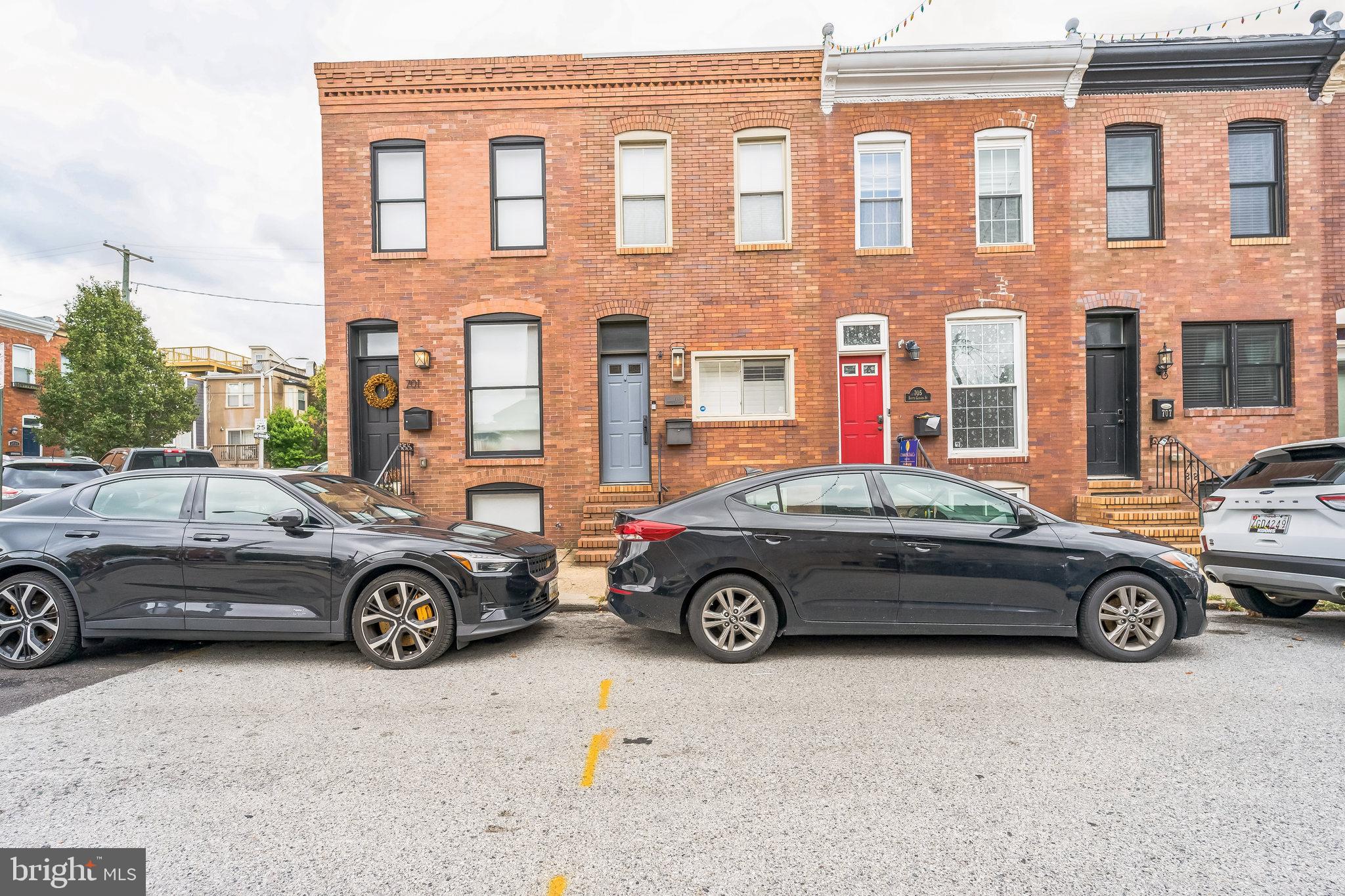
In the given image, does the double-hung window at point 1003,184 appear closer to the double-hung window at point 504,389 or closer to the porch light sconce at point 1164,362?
the porch light sconce at point 1164,362

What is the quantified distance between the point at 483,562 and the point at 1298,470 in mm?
7088

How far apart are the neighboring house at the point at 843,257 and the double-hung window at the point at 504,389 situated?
111mm

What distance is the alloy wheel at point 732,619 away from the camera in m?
4.98

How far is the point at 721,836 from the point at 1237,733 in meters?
3.12

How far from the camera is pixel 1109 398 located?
1038cm

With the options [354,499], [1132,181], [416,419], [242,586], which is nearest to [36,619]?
[242,586]

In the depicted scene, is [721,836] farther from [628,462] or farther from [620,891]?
[628,462]

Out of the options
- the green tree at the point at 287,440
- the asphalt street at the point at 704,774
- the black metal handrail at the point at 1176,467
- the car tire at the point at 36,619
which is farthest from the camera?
the green tree at the point at 287,440

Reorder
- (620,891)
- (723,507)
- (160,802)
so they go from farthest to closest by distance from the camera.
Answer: (723,507) → (160,802) → (620,891)

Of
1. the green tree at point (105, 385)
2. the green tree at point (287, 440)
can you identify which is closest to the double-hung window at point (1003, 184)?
the green tree at point (105, 385)

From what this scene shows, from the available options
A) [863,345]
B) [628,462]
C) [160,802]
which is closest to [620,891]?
[160,802]

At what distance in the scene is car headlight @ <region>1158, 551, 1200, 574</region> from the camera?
4914 millimetres

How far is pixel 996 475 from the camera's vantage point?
1010 centimetres

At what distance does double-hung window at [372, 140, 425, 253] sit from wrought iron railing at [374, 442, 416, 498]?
3.36 m
